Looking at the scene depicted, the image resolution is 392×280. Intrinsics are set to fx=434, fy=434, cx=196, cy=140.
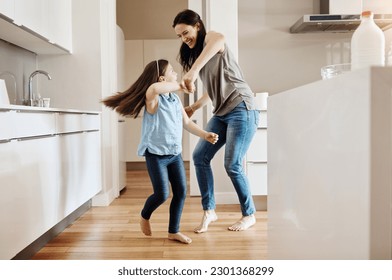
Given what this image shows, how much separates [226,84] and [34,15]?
4.03 feet

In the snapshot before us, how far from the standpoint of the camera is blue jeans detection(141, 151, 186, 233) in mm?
2199

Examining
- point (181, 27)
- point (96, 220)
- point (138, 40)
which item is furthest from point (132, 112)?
point (138, 40)

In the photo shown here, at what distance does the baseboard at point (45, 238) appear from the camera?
200 centimetres

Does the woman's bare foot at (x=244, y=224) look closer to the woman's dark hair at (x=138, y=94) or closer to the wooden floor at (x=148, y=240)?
the wooden floor at (x=148, y=240)

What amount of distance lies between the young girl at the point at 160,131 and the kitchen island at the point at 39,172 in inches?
15.6

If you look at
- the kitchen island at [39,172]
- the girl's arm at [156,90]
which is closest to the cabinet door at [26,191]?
the kitchen island at [39,172]

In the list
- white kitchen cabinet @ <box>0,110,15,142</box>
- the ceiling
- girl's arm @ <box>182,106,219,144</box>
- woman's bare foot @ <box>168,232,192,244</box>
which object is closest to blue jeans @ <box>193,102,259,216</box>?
girl's arm @ <box>182,106,219,144</box>

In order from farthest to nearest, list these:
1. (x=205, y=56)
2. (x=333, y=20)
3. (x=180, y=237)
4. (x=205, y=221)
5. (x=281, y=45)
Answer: (x=281, y=45), (x=333, y=20), (x=205, y=221), (x=180, y=237), (x=205, y=56)

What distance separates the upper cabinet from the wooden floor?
1195 mm

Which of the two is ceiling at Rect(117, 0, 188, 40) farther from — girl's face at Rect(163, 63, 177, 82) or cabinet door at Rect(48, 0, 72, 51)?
girl's face at Rect(163, 63, 177, 82)

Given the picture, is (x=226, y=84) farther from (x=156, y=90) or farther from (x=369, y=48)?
(x=369, y=48)

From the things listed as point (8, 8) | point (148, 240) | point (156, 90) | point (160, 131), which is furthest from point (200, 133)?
point (8, 8)

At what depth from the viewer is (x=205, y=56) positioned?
2.18m

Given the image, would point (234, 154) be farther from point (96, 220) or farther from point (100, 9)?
point (100, 9)
